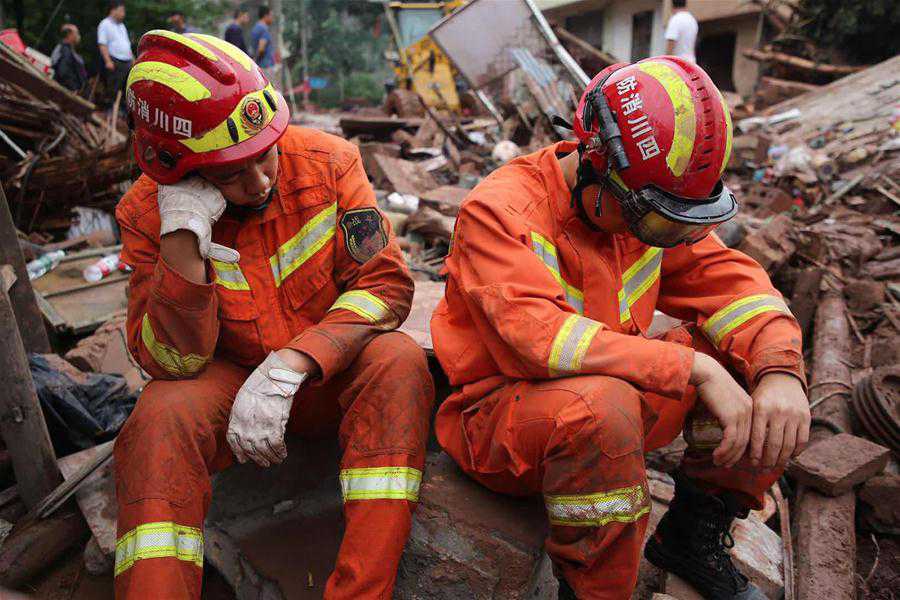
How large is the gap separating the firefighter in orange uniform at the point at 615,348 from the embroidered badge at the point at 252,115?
69 centimetres

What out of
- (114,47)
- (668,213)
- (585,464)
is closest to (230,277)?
(585,464)

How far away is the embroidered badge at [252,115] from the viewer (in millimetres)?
2043

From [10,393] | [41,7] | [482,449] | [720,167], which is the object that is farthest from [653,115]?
[41,7]

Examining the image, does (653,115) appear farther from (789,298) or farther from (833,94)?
(833,94)

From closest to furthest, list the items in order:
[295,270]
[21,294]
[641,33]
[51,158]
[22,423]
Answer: [295,270]
[22,423]
[21,294]
[51,158]
[641,33]

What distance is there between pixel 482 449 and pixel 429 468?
0.30 m

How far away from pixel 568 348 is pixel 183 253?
1.16 meters

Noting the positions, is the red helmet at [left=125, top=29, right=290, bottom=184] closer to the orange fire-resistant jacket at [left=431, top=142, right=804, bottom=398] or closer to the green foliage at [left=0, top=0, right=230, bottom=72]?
the orange fire-resistant jacket at [left=431, top=142, right=804, bottom=398]

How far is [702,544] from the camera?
7.18 feet

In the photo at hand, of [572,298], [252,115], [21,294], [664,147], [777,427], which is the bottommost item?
[21,294]

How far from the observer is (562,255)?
6.77 ft

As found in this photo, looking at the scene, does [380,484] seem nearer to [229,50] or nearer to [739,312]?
[739,312]

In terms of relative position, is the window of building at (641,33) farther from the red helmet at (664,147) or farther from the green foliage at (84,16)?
the red helmet at (664,147)

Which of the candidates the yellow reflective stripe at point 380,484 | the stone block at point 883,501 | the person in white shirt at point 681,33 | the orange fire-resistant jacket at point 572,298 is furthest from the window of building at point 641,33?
the yellow reflective stripe at point 380,484
